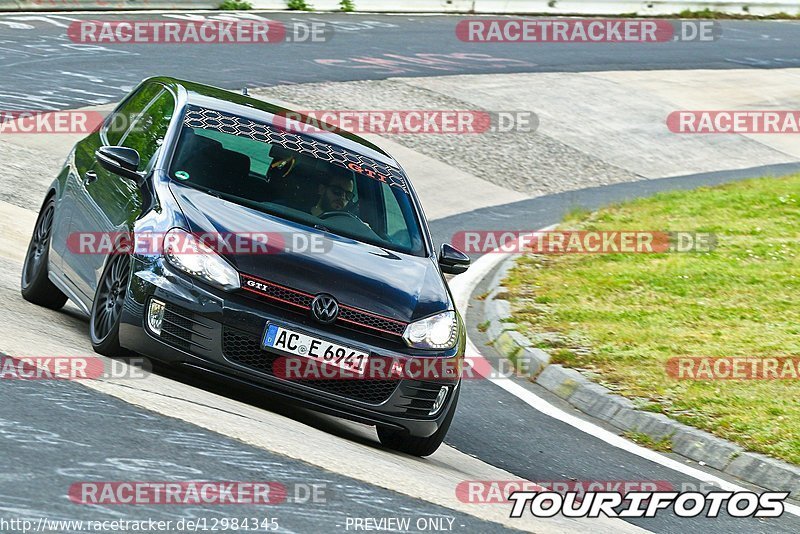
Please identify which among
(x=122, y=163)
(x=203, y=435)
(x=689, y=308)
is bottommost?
(x=689, y=308)

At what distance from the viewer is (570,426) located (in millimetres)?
9023

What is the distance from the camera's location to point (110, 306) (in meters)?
7.31

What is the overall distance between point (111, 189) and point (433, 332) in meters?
2.18

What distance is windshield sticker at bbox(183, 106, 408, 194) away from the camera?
8.06 meters

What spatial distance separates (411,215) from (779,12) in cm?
3256

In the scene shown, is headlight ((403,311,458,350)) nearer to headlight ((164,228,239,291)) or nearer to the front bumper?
the front bumper

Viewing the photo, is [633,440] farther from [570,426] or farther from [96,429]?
[96,429]

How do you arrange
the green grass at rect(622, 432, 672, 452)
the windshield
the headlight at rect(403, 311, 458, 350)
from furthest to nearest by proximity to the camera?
the green grass at rect(622, 432, 672, 452) → the windshield → the headlight at rect(403, 311, 458, 350)

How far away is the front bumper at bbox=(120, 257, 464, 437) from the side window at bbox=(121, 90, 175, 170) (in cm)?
122

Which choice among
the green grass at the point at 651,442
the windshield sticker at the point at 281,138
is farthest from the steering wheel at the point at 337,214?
the green grass at the point at 651,442

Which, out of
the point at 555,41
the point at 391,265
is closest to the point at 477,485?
the point at 391,265

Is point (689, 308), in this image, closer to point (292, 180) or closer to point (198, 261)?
point (292, 180)

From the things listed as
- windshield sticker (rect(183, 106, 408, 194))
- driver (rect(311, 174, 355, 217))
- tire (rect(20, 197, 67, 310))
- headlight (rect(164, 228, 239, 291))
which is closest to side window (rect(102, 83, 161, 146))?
tire (rect(20, 197, 67, 310))

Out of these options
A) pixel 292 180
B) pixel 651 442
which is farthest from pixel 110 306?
pixel 651 442
